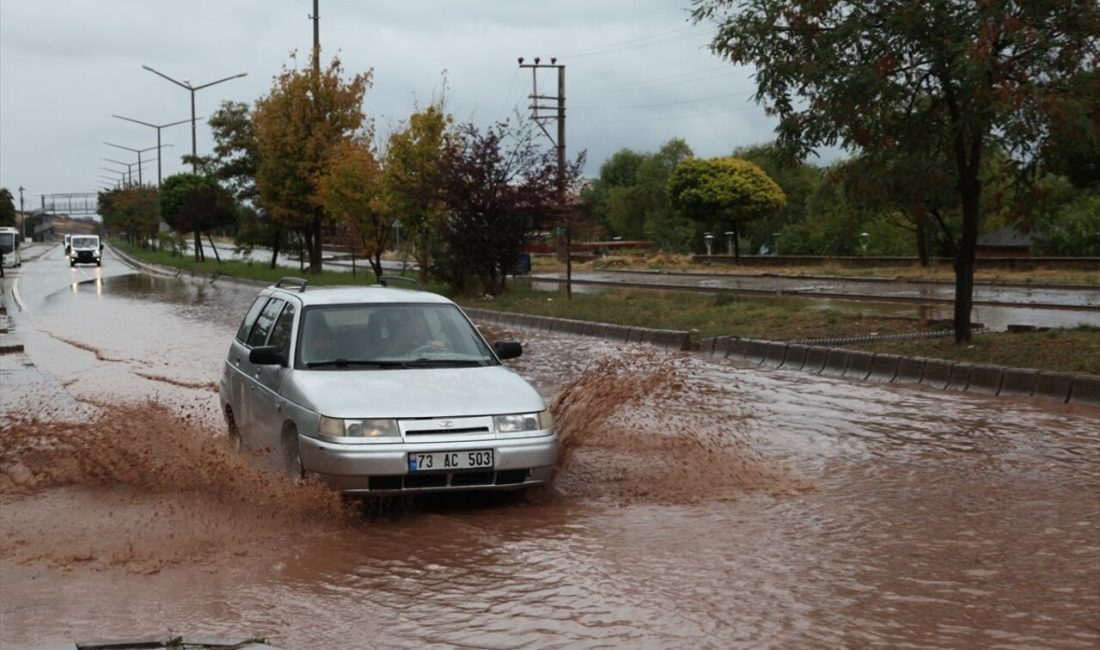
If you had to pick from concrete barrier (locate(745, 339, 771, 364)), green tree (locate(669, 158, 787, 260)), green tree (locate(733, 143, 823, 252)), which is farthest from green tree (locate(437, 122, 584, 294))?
green tree (locate(733, 143, 823, 252))

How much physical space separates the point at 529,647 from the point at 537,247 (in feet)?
220

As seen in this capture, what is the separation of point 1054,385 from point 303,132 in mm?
33762

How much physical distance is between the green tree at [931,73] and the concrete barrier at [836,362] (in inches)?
71.1

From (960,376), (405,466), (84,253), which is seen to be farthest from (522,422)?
(84,253)

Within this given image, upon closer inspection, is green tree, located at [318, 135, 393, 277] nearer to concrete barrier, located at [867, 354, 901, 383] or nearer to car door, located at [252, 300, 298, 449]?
concrete barrier, located at [867, 354, 901, 383]

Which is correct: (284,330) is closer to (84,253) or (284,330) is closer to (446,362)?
(446,362)

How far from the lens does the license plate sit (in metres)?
7.58

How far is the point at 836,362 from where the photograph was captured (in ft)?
52.4

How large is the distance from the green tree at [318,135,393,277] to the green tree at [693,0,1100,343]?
20607 mm

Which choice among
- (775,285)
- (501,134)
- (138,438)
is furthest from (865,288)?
(138,438)

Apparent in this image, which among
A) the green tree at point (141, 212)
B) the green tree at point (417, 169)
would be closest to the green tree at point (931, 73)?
the green tree at point (417, 169)

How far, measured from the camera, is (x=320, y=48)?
4334 cm

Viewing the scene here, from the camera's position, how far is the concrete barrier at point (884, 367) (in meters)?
15.1

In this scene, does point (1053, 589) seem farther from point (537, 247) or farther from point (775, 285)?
point (537, 247)
